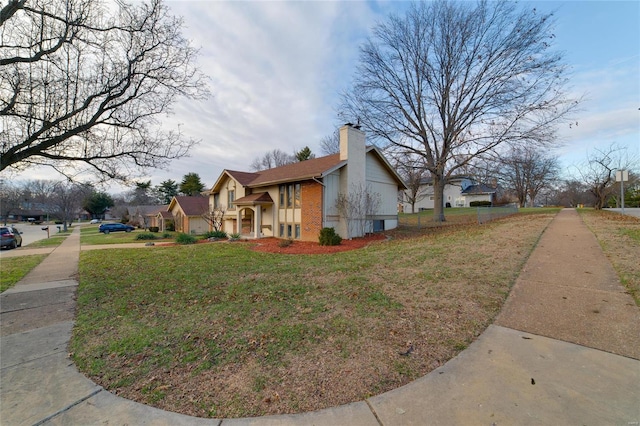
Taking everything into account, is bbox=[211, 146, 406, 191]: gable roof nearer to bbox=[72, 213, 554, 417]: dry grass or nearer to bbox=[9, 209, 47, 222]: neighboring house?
bbox=[72, 213, 554, 417]: dry grass

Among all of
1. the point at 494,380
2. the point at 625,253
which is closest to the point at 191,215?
the point at 494,380

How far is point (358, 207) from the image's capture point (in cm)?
1573

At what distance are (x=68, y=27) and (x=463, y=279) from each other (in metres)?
11.7

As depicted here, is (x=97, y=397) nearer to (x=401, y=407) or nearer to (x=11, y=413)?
(x=11, y=413)

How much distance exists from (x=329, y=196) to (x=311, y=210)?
134cm

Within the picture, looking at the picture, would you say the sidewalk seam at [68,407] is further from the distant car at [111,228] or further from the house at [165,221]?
the distant car at [111,228]

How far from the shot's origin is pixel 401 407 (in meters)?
2.39

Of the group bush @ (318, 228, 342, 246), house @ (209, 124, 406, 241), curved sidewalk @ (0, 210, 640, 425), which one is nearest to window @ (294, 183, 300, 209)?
house @ (209, 124, 406, 241)

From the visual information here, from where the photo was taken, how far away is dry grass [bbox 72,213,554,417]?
2.71 meters

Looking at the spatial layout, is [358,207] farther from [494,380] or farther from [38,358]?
[38,358]

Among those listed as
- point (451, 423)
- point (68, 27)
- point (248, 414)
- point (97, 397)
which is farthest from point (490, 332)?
point (68, 27)

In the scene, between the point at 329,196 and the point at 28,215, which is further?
the point at 28,215

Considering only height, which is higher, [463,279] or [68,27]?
[68,27]

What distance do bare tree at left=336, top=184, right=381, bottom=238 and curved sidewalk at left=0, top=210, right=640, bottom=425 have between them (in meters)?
10.9
